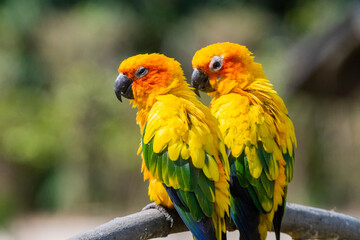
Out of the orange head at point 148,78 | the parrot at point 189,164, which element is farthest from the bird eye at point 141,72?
the parrot at point 189,164

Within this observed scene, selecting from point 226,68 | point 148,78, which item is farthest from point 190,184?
point 226,68

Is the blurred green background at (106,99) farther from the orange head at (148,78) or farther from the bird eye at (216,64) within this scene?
the orange head at (148,78)

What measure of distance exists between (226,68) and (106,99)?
653 centimetres

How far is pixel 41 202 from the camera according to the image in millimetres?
10438

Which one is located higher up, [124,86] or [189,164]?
[124,86]

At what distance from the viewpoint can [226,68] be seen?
2721 mm

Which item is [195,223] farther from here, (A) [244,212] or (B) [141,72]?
(B) [141,72]

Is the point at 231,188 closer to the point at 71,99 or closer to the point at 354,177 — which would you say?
the point at 354,177

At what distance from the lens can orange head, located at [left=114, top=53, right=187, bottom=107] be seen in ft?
8.39

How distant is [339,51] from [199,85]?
3.77m

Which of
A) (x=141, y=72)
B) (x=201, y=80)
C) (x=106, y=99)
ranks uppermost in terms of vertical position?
(x=141, y=72)

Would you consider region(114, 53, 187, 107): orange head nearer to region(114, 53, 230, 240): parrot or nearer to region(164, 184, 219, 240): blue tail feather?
region(114, 53, 230, 240): parrot

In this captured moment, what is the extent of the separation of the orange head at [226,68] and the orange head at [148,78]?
223mm

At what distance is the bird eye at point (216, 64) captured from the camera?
274 cm
